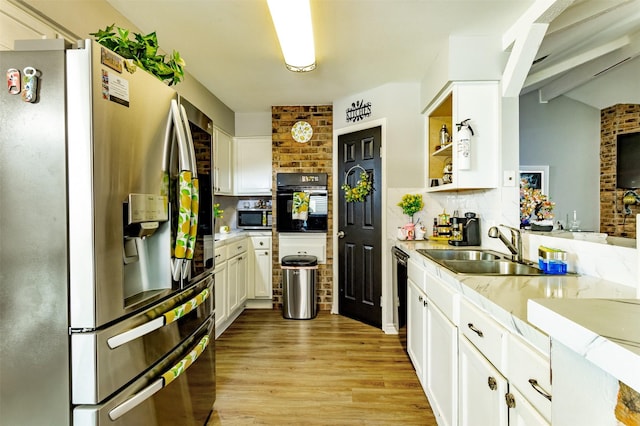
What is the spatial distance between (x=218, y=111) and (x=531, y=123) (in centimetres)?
312

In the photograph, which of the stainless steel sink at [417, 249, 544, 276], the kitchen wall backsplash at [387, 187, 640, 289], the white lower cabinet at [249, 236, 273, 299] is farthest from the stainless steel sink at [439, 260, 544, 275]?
the white lower cabinet at [249, 236, 273, 299]

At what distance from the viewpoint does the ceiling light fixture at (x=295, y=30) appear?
1.69m

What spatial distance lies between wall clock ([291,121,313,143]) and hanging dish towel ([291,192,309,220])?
0.72 m

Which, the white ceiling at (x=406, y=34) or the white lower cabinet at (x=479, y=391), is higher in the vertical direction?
the white ceiling at (x=406, y=34)

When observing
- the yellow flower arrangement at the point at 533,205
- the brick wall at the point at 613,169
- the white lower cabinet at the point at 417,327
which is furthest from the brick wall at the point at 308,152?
the brick wall at the point at 613,169

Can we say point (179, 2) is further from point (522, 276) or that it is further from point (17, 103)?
point (522, 276)

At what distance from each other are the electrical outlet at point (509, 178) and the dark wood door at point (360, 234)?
1233 mm

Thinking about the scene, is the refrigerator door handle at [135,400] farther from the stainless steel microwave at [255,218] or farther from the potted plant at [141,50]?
the stainless steel microwave at [255,218]

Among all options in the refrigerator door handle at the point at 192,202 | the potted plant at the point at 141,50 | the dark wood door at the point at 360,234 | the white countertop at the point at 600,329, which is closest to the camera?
the white countertop at the point at 600,329

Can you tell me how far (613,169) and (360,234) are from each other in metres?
2.27

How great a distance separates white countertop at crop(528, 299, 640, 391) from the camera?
0.35 meters

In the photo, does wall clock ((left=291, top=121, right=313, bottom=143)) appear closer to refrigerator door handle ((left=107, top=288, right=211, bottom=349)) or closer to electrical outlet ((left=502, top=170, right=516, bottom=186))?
electrical outlet ((left=502, top=170, right=516, bottom=186))

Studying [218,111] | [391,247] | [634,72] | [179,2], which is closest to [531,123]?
[634,72]

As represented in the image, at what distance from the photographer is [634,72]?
4.19 ft
